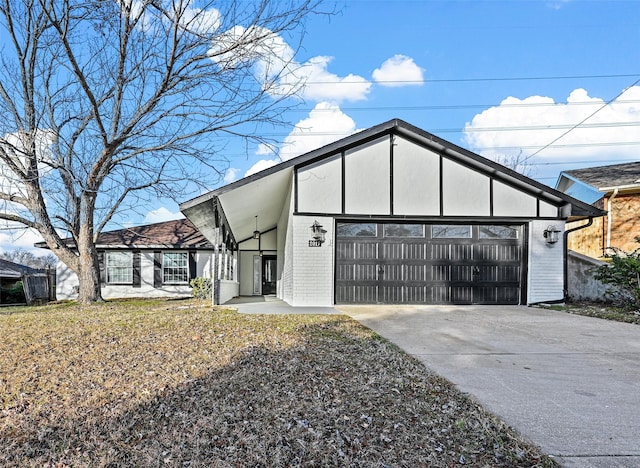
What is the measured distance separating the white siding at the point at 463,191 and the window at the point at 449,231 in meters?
0.39

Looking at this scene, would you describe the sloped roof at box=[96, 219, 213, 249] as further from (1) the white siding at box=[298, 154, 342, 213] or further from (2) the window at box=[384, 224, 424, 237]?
(2) the window at box=[384, 224, 424, 237]

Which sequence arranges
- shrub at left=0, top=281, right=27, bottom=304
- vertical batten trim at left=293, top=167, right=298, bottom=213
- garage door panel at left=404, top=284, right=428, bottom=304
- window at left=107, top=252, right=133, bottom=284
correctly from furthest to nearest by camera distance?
window at left=107, top=252, right=133, bottom=284, shrub at left=0, top=281, right=27, bottom=304, garage door panel at left=404, top=284, right=428, bottom=304, vertical batten trim at left=293, top=167, right=298, bottom=213

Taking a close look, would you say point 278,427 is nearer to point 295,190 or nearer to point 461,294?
point 295,190

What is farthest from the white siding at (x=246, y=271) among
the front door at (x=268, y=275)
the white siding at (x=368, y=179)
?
the white siding at (x=368, y=179)

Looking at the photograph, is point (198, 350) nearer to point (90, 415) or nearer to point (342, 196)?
point (90, 415)

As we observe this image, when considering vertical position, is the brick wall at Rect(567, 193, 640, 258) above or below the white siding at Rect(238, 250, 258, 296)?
above

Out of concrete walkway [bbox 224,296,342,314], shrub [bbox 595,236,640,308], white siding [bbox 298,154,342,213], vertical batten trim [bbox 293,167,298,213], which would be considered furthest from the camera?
white siding [bbox 298,154,342,213]

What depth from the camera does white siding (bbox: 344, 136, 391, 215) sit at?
32.5ft

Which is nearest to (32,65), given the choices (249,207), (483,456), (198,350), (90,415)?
(249,207)

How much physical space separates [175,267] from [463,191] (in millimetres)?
11680

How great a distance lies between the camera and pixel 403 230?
10242 mm

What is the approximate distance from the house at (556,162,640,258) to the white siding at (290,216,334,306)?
9.48 meters

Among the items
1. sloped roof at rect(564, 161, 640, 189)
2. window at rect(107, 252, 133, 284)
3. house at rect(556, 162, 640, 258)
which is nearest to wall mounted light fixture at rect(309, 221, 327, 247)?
house at rect(556, 162, 640, 258)

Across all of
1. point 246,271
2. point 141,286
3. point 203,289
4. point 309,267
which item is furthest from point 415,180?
point 141,286
